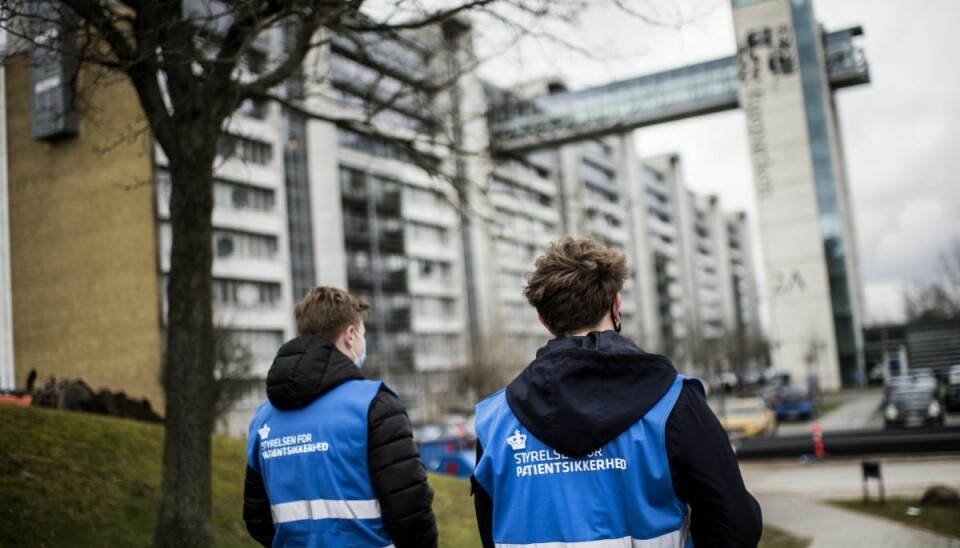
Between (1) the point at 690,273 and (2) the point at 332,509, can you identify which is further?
(1) the point at 690,273

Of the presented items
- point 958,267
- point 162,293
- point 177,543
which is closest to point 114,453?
point 177,543

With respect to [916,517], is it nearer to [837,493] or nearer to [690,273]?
[837,493]

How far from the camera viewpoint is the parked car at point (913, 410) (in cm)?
2531

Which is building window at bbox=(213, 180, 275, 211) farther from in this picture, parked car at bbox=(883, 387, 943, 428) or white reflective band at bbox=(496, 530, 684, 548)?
white reflective band at bbox=(496, 530, 684, 548)

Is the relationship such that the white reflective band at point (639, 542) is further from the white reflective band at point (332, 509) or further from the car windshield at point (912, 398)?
the car windshield at point (912, 398)

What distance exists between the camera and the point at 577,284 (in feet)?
8.54

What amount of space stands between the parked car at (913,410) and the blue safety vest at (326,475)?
26.0 m

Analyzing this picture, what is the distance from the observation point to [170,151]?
7781 millimetres

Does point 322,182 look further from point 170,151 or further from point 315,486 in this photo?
point 315,486

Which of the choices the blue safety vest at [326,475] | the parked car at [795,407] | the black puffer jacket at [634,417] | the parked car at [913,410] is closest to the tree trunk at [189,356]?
the blue safety vest at [326,475]

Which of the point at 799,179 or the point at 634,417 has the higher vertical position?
the point at 799,179

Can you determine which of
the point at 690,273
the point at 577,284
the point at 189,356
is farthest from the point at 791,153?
the point at 577,284

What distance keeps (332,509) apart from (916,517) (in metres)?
10.9

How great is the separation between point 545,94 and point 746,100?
177 feet
